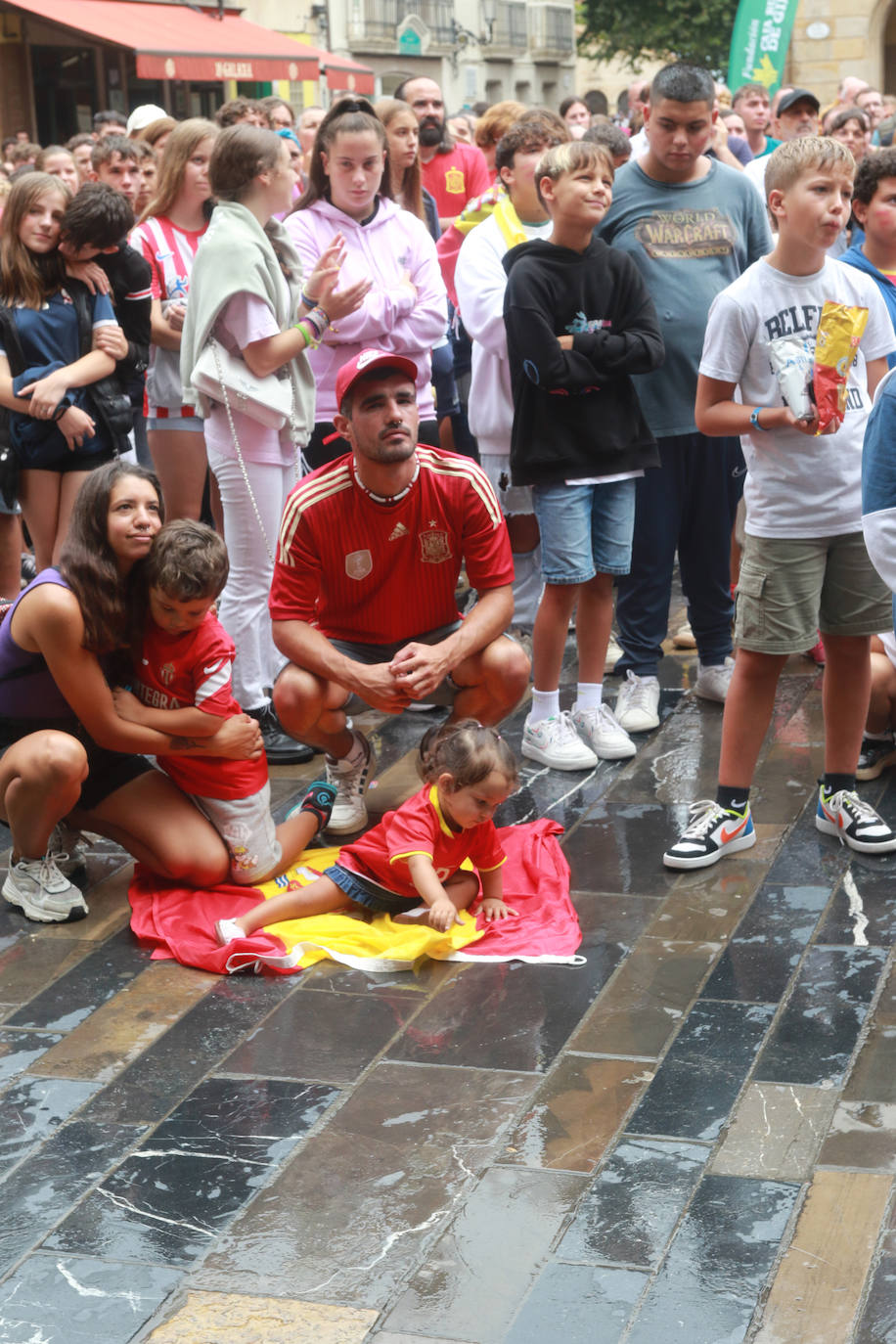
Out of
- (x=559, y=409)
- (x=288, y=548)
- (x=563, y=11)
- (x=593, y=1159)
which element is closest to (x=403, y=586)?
(x=288, y=548)

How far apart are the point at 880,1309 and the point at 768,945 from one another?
4.89 ft

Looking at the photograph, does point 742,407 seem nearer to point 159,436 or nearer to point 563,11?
point 159,436

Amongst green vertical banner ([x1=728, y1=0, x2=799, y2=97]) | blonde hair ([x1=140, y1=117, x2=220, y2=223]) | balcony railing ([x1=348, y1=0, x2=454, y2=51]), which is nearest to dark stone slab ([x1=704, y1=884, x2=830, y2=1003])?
blonde hair ([x1=140, y1=117, x2=220, y2=223])

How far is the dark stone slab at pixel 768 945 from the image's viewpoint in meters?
3.83

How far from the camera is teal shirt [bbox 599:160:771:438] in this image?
18.8 feet

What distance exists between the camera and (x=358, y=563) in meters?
4.79

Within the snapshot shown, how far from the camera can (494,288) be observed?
19.4ft

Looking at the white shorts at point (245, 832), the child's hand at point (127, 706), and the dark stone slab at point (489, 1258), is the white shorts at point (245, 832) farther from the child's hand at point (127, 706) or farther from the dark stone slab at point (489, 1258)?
the dark stone slab at point (489, 1258)

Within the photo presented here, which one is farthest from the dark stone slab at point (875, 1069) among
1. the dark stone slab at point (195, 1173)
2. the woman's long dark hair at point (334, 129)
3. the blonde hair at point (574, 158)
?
the woman's long dark hair at point (334, 129)

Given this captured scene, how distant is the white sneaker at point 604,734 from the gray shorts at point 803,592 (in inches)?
41.7

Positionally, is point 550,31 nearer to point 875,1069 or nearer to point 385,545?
point 385,545

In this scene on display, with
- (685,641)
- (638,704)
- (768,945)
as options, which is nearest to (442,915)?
(768,945)

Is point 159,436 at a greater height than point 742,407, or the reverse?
point 742,407

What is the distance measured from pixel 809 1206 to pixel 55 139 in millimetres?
20181
